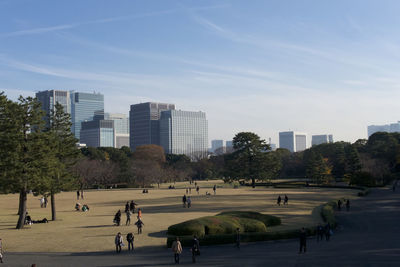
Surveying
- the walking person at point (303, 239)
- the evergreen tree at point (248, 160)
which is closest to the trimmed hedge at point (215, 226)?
the walking person at point (303, 239)

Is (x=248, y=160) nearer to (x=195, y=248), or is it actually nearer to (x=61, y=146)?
(x=61, y=146)

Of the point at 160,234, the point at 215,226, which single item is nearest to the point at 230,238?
the point at 215,226

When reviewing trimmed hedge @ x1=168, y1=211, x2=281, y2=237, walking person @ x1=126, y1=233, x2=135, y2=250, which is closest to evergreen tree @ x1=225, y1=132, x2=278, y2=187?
trimmed hedge @ x1=168, y1=211, x2=281, y2=237

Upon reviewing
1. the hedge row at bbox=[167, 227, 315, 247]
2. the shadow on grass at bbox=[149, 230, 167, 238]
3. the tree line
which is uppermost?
the tree line

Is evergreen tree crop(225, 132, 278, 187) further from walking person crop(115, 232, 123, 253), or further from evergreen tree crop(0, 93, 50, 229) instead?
walking person crop(115, 232, 123, 253)

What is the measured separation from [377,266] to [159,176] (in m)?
93.1

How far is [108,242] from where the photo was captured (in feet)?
85.8

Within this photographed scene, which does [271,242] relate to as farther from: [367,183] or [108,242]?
[367,183]

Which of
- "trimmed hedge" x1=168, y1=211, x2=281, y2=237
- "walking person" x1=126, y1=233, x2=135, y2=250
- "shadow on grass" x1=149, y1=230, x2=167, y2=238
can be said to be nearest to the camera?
"walking person" x1=126, y1=233, x2=135, y2=250

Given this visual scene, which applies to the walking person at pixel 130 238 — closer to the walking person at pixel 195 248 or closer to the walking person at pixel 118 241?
the walking person at pixel 118 241

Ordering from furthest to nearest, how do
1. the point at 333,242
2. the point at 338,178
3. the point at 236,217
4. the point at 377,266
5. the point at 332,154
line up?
the point at 332,154, the point at 338,178, the point at 236,217, the point at 333,242, the point at 377,266

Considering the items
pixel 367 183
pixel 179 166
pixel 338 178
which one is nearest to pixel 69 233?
pixel 367 183

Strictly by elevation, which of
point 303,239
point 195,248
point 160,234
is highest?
point 303,239

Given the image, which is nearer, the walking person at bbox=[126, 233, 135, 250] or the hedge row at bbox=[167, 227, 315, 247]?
the walking person at bbox=[126, 233, 135, 250]
